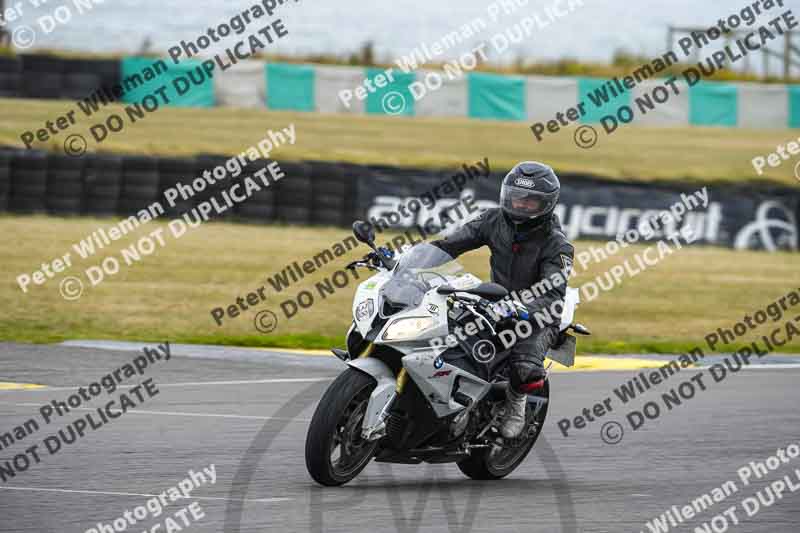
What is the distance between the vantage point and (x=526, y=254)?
833 centimetres

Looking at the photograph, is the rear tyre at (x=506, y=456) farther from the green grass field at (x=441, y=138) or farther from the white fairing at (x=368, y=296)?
the green grass field at (x=441, y=138)

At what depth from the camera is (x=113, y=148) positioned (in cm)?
2417

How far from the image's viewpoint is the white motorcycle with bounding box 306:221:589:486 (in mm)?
7238

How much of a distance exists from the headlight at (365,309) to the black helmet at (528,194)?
49.2 inches

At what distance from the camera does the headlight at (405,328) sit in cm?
727

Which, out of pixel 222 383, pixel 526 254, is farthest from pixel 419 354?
pixel 222 383

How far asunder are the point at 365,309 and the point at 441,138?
90.2ft

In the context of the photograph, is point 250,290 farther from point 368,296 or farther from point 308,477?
point 368,296

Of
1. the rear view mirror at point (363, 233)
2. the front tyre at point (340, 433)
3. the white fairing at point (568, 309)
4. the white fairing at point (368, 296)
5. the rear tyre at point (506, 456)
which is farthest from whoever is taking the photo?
the white fairing at point (568, 309)

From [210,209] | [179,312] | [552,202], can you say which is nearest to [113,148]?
[210,209]

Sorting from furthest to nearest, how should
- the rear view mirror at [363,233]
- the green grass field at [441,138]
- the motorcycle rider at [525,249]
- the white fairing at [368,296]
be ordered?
the green grass field at [441,138]
the motorcycle rider at [525,249]
the rear view mirror at [363,233]
the white fairing at [368,296]

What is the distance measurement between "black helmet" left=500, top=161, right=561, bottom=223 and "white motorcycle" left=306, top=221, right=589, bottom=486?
597 mm

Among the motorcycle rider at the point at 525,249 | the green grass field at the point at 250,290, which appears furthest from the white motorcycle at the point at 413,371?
the green grass field at the point at 250,290

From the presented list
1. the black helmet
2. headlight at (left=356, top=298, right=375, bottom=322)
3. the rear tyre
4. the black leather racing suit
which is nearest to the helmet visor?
the black helmet
